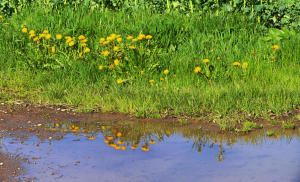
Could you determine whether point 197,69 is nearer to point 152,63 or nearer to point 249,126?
point 152,63

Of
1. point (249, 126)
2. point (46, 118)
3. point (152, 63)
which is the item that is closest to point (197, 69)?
point (152, 63)

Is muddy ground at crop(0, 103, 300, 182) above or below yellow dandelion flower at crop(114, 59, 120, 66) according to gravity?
below

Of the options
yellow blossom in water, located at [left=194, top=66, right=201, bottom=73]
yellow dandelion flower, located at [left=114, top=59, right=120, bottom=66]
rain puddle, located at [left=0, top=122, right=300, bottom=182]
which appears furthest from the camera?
yellow dandelion flower, located at [left=114, top=59, right=120, bottom=66]

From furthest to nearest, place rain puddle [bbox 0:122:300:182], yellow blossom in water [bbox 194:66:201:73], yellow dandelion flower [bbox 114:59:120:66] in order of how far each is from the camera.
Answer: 1. yellow dandelion flower [bbox 114:59:120:66]
2. yellow blossom in water [bbox 194:66:201:73]
3. rain puddle [bbox 0:122:300:182]

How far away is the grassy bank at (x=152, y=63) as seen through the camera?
631 cm

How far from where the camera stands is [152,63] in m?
7.54

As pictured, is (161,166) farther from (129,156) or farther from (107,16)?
(107,16)

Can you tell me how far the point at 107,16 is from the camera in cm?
929

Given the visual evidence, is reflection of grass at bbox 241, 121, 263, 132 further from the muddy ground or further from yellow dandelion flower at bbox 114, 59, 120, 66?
yellow dandelion flower at bbox 114, 59, 120, 66

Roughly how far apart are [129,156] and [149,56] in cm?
330

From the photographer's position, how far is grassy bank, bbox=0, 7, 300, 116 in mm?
6312

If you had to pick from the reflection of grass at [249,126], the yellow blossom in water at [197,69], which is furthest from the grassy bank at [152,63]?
the reflection of grass at [249,126]

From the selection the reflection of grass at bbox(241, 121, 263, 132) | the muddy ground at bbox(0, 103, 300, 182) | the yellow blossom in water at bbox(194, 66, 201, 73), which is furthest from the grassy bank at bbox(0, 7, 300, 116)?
the reflection of grass at bbox(241, 121, 263, 132)

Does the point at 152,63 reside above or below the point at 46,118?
above
